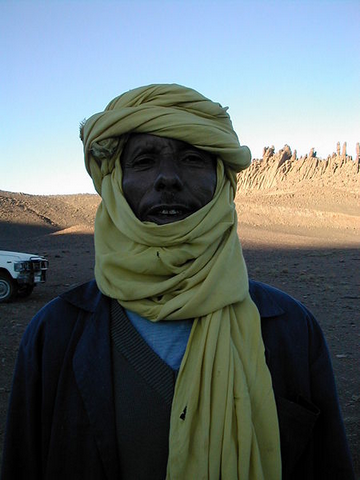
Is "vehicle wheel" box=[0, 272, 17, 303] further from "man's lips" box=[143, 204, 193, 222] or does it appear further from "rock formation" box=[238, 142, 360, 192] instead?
"rock formation" box=[238, 142, 360, 192]

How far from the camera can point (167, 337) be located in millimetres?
1662

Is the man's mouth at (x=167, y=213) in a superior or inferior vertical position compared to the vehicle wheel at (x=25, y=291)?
superior

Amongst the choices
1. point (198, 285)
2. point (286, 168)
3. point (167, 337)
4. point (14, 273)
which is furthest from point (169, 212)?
point (286, 168)

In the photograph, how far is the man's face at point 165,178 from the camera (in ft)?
5.60

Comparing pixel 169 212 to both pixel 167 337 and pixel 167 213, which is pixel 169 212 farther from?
pixel 167 337

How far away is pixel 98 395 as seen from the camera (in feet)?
5.21

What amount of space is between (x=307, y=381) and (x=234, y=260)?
0.47 meters

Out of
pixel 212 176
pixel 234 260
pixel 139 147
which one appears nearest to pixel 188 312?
pixel 234 260

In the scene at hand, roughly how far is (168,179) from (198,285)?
0.37 m

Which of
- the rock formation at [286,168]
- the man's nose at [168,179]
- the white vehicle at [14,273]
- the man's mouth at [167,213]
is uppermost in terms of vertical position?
the rock formation at [286,168]

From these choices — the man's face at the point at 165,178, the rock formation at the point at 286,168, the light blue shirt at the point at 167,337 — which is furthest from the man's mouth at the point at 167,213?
the rock formation at the point at 286,168

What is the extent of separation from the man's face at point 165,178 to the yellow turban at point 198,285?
4 cm

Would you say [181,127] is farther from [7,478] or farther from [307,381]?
[7,478]

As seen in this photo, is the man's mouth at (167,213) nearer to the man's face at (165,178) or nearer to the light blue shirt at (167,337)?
the man's face at (165,178)
